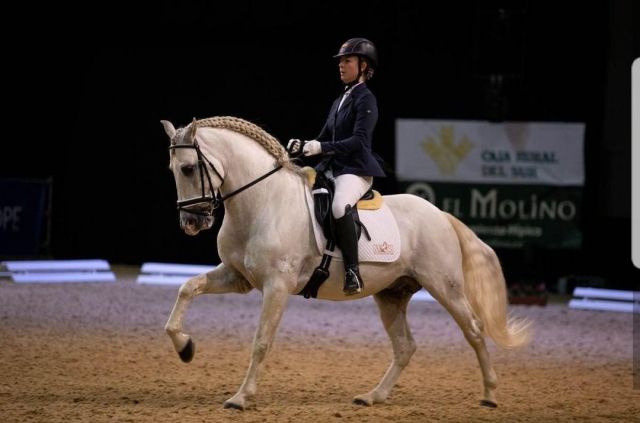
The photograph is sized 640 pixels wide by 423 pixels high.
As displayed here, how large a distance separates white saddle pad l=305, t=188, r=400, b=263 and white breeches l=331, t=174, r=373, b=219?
0.14 meters

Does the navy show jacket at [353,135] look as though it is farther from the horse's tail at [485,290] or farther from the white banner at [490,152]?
the white banner at [490,152]

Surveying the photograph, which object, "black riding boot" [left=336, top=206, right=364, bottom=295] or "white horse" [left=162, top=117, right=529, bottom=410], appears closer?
"white horse" [left=162, top=117, right=529, bottom=410]

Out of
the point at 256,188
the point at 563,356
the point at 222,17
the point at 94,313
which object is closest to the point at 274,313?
the point at 256,188

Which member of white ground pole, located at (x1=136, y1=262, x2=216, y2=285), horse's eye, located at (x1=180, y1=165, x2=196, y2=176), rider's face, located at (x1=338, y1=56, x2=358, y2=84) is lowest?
white ground pole, located at (x1=136, y1=262, x2=216, y2=285)

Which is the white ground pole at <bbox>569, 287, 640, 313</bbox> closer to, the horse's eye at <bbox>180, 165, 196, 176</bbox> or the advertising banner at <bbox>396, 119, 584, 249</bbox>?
the advertising banner at <bbox>396, 119, 584, 249</bbox>

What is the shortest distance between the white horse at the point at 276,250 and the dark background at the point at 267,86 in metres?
7.65

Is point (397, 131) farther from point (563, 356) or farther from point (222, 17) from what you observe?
point (563, 356)

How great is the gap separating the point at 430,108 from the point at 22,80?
6689 millimetres

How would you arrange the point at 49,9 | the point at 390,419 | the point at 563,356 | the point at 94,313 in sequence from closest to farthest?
the point at 390,419, the point at 563,356, the point at 94,313, the point at 49,9

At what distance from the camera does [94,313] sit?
10602 mm

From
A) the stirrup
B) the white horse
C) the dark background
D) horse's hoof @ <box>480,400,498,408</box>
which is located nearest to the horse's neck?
the white horse

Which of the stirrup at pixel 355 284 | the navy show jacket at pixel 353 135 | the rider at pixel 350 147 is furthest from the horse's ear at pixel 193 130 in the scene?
the stirrup at pixel 355 284

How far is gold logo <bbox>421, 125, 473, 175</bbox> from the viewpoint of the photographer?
47.7 feet

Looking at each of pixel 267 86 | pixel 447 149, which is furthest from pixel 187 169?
pixel 267 86
